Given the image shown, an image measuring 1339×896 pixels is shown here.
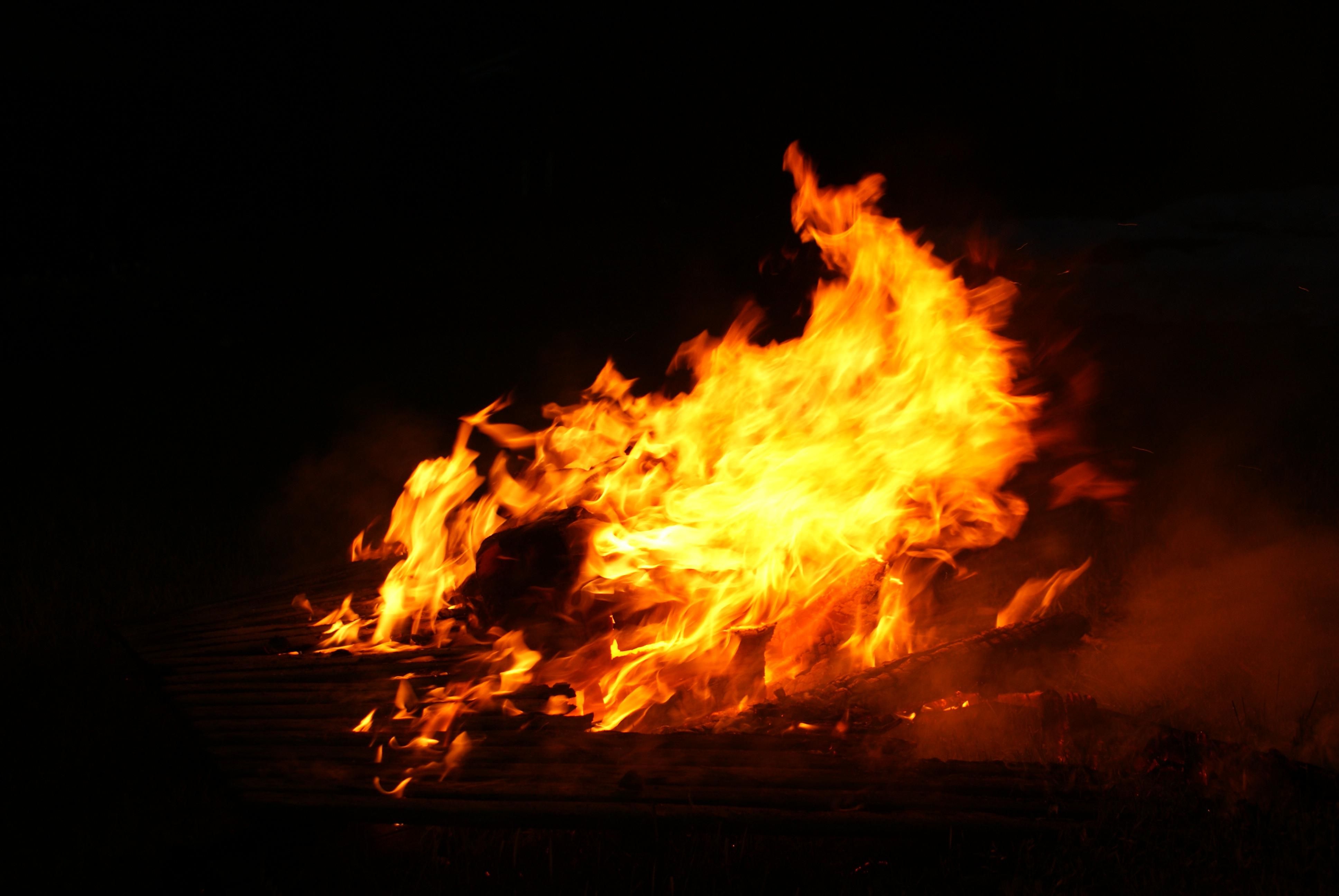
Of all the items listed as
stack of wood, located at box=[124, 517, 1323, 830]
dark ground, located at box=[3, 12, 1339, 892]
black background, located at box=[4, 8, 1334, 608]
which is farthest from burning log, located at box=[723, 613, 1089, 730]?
black background, located at box=[4, 8, 1334, 608]

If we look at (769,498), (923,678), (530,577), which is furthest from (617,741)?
(769,498)

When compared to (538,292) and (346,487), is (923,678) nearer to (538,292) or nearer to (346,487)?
(346,487)

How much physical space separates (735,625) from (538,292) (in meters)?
8.34

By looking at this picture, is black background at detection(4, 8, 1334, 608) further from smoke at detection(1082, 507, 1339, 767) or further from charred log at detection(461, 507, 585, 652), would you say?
smoke at detection(1082, 507, 1339, 767)

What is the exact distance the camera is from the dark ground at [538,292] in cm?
279

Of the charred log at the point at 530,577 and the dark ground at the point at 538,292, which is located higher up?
the dark ground at the point at 538,292

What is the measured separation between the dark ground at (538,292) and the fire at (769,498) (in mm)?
777

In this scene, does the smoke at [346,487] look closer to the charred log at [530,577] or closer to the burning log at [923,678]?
the charred log at [530,577]

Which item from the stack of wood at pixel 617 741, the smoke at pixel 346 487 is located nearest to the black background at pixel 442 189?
the smoke at pixel 346 487

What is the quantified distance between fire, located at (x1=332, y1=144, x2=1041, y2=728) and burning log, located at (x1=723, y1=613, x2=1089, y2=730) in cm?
31

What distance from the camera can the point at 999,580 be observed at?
4.38 meters

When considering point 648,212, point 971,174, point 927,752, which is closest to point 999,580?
point 927,752

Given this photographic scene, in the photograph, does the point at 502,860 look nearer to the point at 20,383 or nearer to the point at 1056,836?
the point at 1056,836

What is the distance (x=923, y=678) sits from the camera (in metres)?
3.31
